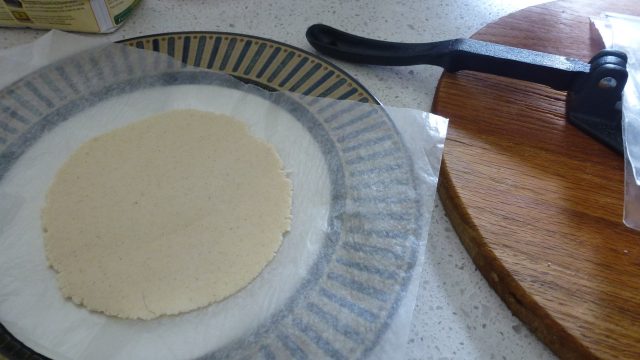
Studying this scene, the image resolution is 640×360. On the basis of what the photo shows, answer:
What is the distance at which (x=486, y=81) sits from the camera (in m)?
0.63

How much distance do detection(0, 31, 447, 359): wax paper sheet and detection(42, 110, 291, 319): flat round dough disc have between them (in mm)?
14

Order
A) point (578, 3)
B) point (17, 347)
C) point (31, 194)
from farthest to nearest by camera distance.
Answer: point (578, 3), point (31, 194), point (17, 347)

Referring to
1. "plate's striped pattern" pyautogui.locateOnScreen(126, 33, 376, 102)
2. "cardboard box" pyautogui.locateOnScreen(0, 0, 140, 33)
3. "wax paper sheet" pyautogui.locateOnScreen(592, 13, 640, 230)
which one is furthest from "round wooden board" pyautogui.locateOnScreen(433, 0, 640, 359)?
"cardboard box" pyautogui.locateOnScreen(0, 0, 140, 33)

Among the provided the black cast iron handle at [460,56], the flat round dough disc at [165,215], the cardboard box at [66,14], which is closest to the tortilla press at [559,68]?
the black cast iron handle at [460,56]

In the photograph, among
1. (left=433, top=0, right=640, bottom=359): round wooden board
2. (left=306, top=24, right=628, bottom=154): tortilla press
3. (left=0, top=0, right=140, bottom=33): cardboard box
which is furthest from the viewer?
(left=0, top=0, right=140, bottom=33): cardboard box

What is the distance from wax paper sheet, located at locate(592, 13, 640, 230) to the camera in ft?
1.67

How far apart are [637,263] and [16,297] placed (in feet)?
1.97

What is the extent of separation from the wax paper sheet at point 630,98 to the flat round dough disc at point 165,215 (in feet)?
1.22

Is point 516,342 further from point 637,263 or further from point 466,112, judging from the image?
point 466,112

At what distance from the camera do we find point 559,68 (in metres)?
0.56

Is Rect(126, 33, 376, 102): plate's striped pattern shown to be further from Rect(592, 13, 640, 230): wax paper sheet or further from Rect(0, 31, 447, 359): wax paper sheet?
Rect(592, 13, 640, 230): wax paper sheet

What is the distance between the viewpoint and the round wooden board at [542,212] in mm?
428

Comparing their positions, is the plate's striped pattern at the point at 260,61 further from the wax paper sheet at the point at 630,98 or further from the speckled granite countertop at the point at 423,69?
the wax paper sheet at the point at 630,98

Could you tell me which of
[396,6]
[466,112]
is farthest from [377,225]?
[396,6]
